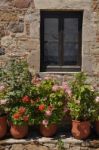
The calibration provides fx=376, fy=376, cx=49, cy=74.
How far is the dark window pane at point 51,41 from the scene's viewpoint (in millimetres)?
6887

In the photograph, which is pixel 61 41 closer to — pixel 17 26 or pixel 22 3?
pixel 17 26

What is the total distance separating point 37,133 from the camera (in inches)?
239

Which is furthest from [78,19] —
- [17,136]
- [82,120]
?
[17,136]

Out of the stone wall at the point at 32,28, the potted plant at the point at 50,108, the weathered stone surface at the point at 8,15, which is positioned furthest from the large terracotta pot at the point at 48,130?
the weathered stone surface at the point at 8,15

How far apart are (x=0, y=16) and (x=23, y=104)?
1.75m

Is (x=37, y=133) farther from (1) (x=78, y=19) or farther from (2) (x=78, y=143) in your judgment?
(1) (x=78, y=19)

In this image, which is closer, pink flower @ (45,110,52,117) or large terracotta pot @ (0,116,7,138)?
pink flower @ (45,110,52,117)

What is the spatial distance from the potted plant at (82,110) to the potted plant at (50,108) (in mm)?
167

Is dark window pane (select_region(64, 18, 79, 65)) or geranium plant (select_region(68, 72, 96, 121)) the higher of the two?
dark window pane (select_region(64, 18, 79, 65))

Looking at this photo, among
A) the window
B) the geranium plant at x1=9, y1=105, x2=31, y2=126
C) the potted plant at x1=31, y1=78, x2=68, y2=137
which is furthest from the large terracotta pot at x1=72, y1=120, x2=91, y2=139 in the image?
the window

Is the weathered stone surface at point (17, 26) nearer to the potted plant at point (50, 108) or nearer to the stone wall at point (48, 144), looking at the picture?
the potted plant at point (50, 108)

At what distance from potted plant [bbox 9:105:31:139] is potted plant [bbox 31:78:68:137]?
182 millimetres

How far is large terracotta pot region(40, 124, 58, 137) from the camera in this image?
5.85m

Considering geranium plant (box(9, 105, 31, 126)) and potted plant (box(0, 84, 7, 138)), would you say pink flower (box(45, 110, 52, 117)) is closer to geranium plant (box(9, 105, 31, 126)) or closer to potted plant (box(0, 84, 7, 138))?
geranium plant (box(9, 105, 31, 126))
